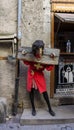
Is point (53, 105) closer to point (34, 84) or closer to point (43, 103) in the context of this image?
point (43, 103)

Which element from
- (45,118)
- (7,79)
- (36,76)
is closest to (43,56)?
(36,76)

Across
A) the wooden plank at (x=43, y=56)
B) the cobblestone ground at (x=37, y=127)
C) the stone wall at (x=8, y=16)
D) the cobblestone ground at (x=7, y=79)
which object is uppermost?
the stone wall at (x=8, y=16)

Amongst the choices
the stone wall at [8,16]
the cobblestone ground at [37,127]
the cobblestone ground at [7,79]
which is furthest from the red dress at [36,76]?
the stone wall at [8,16]

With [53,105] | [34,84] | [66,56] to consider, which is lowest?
[53,105]

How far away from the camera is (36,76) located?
7.92 meters

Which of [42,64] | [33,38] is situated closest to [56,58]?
[42,64]

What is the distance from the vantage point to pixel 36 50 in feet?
24.8

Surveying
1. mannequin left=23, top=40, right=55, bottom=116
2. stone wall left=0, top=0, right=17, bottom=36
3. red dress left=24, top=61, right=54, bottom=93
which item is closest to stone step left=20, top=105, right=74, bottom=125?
mannequin left=23, top=40, right=55, bottom=116

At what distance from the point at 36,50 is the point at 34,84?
86 centimetres

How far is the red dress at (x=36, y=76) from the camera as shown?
7896 mm

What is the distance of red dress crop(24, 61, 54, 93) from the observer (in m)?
7.90

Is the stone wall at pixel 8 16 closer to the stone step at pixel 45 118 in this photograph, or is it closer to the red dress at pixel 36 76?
the red dress at pixel 36 76

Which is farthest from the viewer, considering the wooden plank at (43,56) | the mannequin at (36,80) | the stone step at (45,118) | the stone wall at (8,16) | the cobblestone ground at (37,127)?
the stone wall at (8,16)

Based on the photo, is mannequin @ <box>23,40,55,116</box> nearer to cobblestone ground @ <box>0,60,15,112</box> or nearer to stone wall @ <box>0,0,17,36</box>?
cobblestone ground @ <box>0,60,15,112</box>
